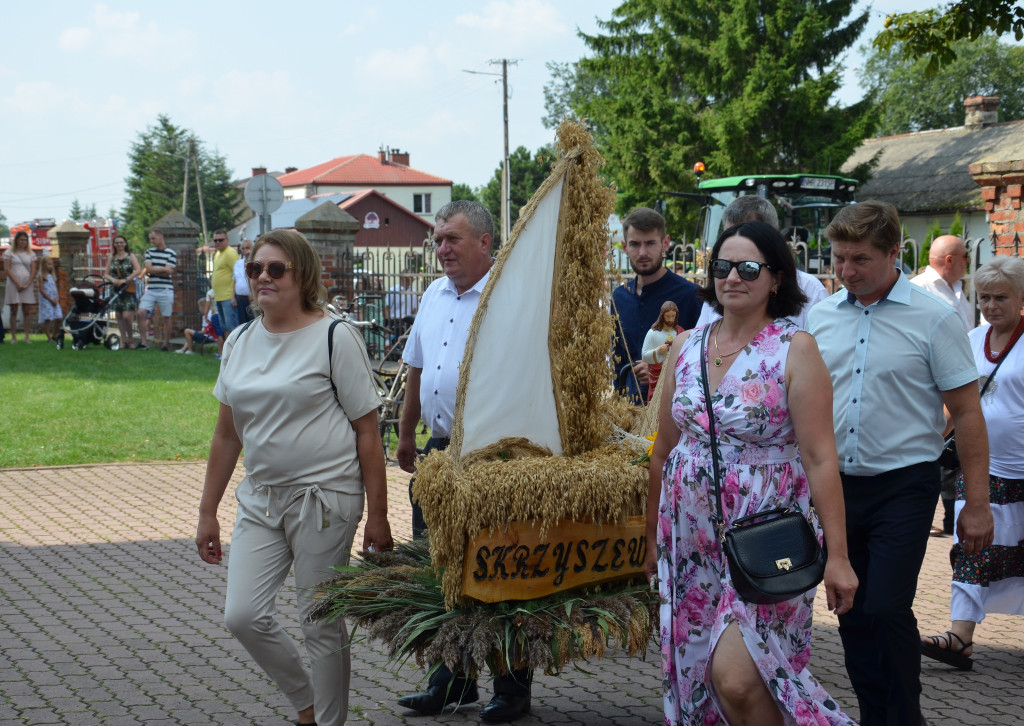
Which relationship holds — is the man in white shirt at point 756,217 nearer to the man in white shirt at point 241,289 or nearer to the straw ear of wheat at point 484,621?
the straw ear of wheat at point 484,621

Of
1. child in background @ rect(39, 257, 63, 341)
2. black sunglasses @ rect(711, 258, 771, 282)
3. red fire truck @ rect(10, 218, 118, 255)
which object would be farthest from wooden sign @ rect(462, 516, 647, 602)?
red fire truck @ rect(10, 218, 118, 255)

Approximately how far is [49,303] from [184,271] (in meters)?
2.87

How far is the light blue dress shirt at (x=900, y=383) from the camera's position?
13.3ft

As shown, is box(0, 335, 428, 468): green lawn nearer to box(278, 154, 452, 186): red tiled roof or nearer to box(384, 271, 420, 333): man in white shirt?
box(384, 271, 420, 333): man in white shirt

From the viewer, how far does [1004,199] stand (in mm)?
10711

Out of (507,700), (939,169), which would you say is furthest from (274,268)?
(939,169)

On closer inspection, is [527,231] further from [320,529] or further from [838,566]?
[838,566]

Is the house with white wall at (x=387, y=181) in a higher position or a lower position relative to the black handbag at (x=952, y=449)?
higher

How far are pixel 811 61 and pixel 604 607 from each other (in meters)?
38.8

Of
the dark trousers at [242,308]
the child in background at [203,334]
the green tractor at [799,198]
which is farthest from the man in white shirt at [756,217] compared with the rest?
the child in background at [203,334]

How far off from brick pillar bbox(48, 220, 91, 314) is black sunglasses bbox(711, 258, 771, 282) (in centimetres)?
2528

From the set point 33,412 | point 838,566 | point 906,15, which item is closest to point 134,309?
point 33,412

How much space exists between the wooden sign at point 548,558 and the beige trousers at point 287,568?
60 cm

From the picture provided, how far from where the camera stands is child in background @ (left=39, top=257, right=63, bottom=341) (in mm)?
22922
